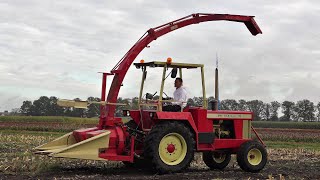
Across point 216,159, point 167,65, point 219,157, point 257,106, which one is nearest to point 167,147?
point 167,65

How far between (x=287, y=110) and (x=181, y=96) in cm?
8264

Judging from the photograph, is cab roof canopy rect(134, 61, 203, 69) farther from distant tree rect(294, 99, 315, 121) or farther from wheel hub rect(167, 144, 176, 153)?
distant tree rect(294, 99, 315, 121)

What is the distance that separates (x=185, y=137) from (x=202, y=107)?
1.21m

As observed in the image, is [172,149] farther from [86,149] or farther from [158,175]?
[86,149]

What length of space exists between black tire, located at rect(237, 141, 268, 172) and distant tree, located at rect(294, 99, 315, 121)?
260 feet

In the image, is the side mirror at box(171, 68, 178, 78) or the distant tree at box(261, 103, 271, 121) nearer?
the side mirror at box(171, 68, 178, 78)

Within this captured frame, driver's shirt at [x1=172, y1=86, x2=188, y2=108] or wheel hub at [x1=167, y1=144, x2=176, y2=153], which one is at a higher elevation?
driver's shirt at [x1=172, y1=86, x2=188, y2=108]

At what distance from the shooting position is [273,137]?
3397 centimetres

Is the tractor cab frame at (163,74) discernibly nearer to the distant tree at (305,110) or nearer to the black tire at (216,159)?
the black tire at (216,159)

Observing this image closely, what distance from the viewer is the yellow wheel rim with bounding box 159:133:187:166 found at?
10797 millimetres

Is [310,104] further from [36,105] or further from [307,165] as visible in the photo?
[307,165]

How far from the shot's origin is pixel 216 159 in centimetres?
1298

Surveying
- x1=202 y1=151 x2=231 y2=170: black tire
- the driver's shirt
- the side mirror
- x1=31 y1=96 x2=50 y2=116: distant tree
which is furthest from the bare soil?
x1=31 y1=96 x2=50 y2=116: distant tree

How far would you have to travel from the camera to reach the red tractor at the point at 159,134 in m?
10.4
